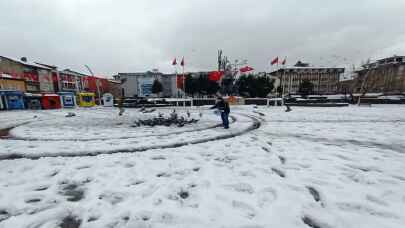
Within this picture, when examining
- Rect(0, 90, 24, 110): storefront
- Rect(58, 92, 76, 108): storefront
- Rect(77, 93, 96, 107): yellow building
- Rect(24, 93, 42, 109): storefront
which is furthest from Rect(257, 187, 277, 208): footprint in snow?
Rect(77, 93, 96, 107): yellow building

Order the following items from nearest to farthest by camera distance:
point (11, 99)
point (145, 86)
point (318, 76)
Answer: point (11, 99) < point (145, 86) < point (318, 76)

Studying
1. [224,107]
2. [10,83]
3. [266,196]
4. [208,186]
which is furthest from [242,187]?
[10,83]

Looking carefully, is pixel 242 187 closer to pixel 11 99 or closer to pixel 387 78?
pixel 11 99

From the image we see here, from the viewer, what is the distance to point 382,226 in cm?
215

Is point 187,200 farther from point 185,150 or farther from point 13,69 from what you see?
point 13,69

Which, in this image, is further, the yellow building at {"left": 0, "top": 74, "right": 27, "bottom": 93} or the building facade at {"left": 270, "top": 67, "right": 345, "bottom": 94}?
the building facade at {"left": 270, "top": 67, "right": 345, "bottom": 94}

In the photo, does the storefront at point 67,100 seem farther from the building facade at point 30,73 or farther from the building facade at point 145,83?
the building facade at point 145,83

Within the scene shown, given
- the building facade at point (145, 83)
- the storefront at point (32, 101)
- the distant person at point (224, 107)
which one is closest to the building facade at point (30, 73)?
the storefront at point (32, 101)

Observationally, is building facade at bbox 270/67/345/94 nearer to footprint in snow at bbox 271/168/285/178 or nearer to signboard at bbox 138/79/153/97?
signboard at bbox 138/79/153/97

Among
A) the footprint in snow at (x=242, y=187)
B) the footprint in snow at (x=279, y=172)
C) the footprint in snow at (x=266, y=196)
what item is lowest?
the footprint in snow at (x=242, y=187)

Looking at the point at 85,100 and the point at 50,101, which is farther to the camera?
the point at 85,100

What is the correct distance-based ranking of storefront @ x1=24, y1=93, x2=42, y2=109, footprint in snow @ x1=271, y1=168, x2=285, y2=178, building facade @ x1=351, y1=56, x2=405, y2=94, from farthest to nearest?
building facade @ x1=351, y1=56, x2=405, y2=94 → storefront @ x1=24, y1=93, x2=42, y2=109 → footprint in snow @ x1=271, y1=168, x2=285, y2=178

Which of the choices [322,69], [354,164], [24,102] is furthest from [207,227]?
[322,69]

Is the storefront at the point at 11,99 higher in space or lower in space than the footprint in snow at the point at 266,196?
higher
